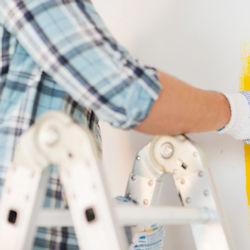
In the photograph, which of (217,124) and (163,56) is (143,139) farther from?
(217,124)

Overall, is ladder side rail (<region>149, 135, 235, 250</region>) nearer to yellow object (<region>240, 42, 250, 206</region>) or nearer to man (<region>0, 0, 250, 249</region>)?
man (<region>0, 0, 250, 249</region>)

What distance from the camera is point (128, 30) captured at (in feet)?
4.23

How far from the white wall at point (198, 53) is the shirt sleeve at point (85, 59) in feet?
1.36

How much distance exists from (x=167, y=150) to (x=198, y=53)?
34 centimetres

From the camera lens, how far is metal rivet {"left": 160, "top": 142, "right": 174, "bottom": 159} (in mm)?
905

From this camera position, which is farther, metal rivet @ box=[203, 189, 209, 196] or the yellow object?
the yellow object

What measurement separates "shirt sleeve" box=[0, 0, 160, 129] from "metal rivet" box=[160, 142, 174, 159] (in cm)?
16

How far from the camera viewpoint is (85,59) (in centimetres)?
74

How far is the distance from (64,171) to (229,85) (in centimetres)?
57

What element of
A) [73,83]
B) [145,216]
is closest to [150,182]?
[145,216]

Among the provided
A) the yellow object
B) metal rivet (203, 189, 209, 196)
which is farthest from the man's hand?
the yellow object

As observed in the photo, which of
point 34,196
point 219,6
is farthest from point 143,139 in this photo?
point 34,196

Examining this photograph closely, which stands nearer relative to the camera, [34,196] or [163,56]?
[34,196]

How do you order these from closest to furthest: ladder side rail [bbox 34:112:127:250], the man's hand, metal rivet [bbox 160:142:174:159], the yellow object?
ladder side rail [bbox 34:112:127:250] → the man's hand → metal rivet [bbox 160:142:174:159] → the yellow object
